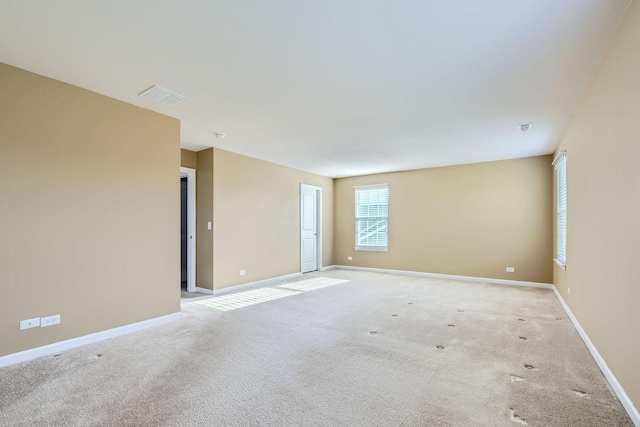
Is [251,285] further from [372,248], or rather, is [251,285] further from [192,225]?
[372,248]

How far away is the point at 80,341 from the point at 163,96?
2.63 m

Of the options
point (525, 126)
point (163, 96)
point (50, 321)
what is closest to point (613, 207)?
point (525, 126)

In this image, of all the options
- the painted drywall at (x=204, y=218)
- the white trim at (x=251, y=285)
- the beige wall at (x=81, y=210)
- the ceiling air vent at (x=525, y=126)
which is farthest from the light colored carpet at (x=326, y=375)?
the ceiling air vent at (x=525, y=126)

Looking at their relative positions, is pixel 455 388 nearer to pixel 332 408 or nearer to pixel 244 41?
pixel 332 408

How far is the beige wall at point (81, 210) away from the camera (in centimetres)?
270

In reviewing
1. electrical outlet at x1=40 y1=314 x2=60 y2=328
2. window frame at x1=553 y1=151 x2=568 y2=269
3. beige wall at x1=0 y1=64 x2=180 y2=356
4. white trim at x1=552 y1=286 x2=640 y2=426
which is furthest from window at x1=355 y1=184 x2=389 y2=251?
electrical outlet at x1=40 y1=314 x2=60 y2=328

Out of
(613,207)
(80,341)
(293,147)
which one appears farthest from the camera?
(293,147)

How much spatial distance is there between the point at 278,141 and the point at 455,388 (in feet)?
13.1

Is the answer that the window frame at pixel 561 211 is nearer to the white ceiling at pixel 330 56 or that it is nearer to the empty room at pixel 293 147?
the empty room at pixel 293 147

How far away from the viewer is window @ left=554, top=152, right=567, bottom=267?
450 cm

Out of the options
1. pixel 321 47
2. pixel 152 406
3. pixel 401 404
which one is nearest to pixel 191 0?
pixel 321 47

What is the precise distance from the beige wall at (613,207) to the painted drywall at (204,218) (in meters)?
5.07

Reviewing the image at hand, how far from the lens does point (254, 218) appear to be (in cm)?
612

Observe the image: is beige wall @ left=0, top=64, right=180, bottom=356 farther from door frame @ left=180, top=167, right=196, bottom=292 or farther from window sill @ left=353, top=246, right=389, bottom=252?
window sill @ left=353, top=246, right=389, bottom=252
